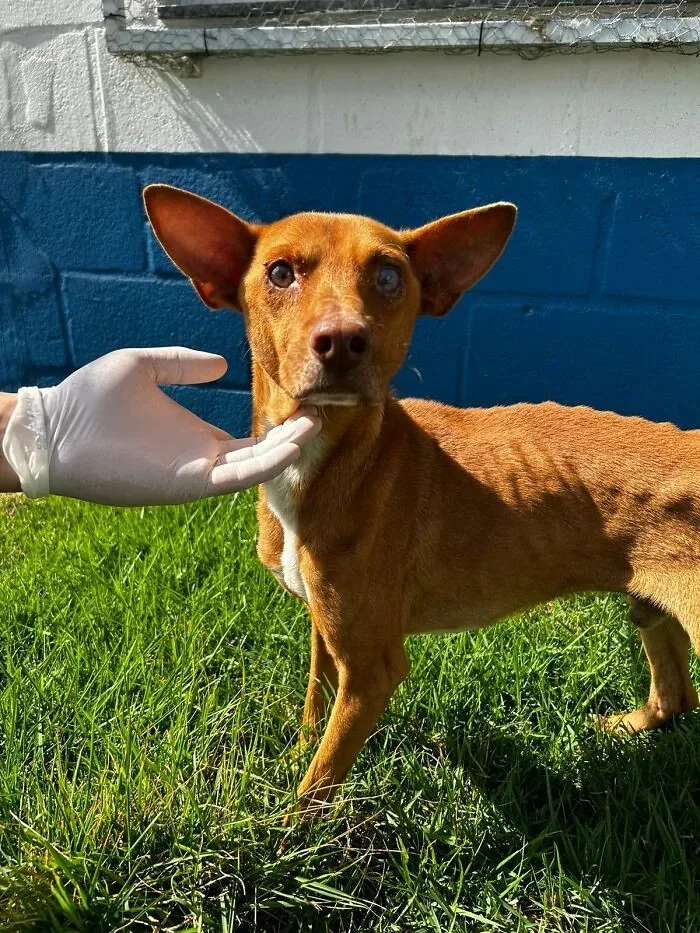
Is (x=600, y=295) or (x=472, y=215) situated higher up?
(x=472, y=215)

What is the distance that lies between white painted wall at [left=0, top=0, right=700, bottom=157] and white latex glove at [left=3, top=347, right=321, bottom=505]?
8.11 ft

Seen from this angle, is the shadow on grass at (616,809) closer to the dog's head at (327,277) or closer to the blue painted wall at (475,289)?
the dog's head at (327,277)

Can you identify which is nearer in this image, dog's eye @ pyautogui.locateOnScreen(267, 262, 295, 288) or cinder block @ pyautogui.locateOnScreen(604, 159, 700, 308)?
dog's eye @ pyautogui.locateOnScreen(267, 262, 295, 288)

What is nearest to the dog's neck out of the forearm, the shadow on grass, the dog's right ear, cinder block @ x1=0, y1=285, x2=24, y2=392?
the dog's right ear

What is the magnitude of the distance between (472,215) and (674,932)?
225cm

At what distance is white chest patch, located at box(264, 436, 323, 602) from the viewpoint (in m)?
2.26

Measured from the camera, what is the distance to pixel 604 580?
2422mm

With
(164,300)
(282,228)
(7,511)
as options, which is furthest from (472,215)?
(7,511)

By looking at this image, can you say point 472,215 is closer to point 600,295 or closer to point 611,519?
point 611,519

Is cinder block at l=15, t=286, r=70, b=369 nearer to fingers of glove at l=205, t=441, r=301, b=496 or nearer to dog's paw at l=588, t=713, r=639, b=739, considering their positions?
fingers of glove at l=205, t=441, r=301, b=496

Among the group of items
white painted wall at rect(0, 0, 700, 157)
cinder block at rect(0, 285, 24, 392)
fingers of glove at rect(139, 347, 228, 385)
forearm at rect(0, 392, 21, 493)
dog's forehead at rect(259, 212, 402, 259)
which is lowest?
cinder block at rect(0, 285, 24, 392)

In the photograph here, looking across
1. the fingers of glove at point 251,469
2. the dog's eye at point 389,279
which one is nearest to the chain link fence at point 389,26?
the dog's eye at point 389,279

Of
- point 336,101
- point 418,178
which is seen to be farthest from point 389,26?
point 418,178

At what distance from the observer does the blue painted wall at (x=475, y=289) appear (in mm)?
3871
